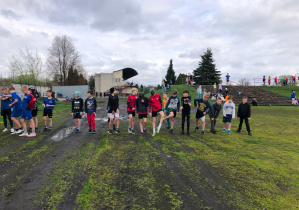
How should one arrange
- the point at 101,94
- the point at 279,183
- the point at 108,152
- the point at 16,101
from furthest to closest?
the point at 101,94
the point at 16,101
the point at 108,152
the point at 279,183

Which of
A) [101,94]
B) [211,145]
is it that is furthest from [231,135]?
[101,94]

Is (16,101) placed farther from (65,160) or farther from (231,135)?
(231,135)

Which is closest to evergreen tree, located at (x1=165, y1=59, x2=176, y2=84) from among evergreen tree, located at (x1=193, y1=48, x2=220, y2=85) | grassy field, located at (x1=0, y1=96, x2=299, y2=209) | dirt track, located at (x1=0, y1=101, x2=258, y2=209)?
evergreen tree, located at (x1=193, y1=48, x2=220, y2=85)

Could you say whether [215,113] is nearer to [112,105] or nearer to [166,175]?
[112,105]

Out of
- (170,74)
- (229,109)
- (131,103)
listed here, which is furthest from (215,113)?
(170,74)

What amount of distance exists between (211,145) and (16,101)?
7.55m

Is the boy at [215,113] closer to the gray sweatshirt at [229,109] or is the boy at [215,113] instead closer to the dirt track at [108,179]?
the gray sweatshirt at [229,109]

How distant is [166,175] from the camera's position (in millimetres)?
3902

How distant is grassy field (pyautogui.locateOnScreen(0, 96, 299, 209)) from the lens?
117 inches

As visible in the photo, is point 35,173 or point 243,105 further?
point 243,105

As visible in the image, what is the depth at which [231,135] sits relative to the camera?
793 centimetres

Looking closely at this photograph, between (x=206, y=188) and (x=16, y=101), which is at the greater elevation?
(x=16, y=101)

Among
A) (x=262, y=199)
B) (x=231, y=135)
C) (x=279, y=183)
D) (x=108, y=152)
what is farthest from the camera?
(x=231, y=135)

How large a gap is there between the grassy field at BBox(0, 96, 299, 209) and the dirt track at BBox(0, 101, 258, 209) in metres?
0.02
